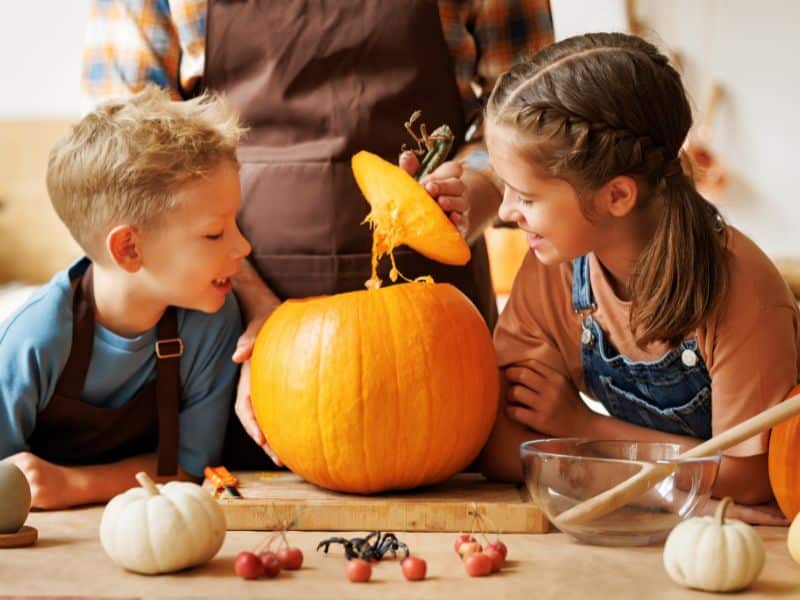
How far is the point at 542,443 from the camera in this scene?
56.7 inches

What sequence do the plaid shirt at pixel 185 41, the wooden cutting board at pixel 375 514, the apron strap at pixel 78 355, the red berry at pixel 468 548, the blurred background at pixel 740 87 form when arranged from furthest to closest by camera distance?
the blurred background at pixel 740 87 → the plaid shirt at pixel 185 41 → the apron strap at pixel 78 355 → the wooden cutting board at pixel 375 514 → the red berry at pixel 468 548

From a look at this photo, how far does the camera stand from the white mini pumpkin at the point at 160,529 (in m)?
1.21

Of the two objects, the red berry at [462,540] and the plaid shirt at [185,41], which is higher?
the plaid shirt at [185,41]

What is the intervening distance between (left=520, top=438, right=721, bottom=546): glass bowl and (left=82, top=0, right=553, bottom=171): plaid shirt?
0.58 metres

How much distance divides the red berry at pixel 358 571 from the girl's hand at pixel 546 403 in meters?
0.50

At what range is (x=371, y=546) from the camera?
1295mm

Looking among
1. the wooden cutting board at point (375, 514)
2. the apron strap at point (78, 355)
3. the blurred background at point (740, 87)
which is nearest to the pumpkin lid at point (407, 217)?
the wooden cutting board at point (375, 514)

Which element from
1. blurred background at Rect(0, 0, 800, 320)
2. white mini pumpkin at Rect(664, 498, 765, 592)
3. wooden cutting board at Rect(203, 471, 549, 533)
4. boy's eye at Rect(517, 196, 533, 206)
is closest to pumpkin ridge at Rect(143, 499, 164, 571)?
wooden cutting board at Rect(203, 471, 549, 533)

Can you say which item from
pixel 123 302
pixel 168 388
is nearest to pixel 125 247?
pixel 123 302

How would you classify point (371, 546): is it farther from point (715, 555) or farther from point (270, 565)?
point (715, 555)

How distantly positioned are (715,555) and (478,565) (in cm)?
24

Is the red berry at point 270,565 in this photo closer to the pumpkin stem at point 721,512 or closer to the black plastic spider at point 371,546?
the black plastic spider at point 371,546

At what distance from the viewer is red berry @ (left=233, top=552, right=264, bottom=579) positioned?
3.94ft

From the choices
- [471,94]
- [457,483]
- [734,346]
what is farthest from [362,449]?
[471,94]
